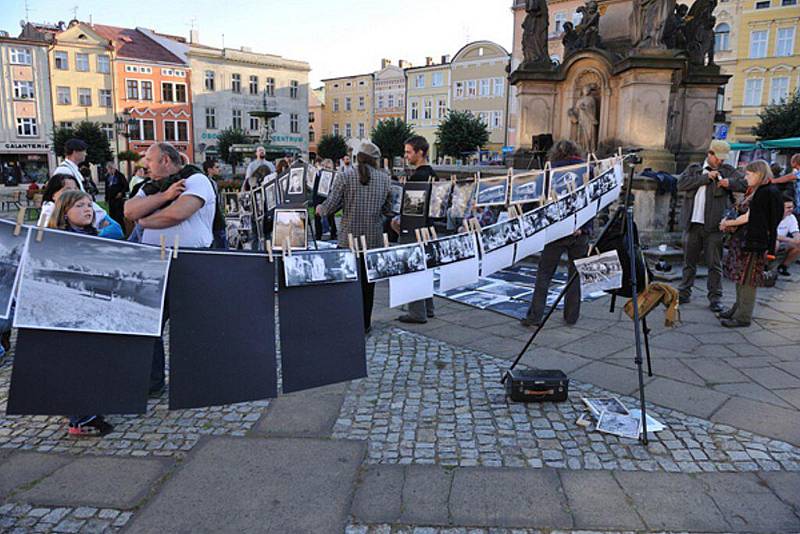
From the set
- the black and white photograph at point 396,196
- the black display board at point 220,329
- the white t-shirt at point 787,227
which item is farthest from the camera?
the white t-shirt at point 787,227

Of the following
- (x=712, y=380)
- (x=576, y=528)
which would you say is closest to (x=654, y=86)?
(x=712, y=380)

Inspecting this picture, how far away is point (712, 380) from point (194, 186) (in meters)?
4.29

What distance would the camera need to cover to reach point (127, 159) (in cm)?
3959

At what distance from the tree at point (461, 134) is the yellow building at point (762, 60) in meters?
19.2

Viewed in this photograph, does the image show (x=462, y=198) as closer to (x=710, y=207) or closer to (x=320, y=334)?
(x=320, y=334)

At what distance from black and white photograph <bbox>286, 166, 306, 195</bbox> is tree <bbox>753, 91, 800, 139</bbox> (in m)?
32.0

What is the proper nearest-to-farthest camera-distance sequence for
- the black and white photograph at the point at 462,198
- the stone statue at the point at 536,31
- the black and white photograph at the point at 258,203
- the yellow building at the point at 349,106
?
the black and white photograph at the point at 462,198, the black and white photograph at the point at 258,203, the stone statue at the point at 536,31, the yellow building at the point at 349,106

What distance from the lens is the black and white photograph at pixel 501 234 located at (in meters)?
4.35

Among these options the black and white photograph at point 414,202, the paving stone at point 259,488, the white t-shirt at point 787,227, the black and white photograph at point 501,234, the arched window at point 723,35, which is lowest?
the paving stone at point 259,488

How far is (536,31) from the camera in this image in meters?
13.8

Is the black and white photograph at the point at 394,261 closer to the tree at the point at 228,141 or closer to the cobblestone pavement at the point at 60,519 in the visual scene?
the cobblestone pavement at the point at 60,519

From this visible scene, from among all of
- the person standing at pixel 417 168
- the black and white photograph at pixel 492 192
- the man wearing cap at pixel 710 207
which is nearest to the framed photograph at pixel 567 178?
the black and white photograph at pixel 492 192

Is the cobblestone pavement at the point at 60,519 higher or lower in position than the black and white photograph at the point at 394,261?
lower

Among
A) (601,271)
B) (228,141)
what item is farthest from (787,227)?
(228,141)
